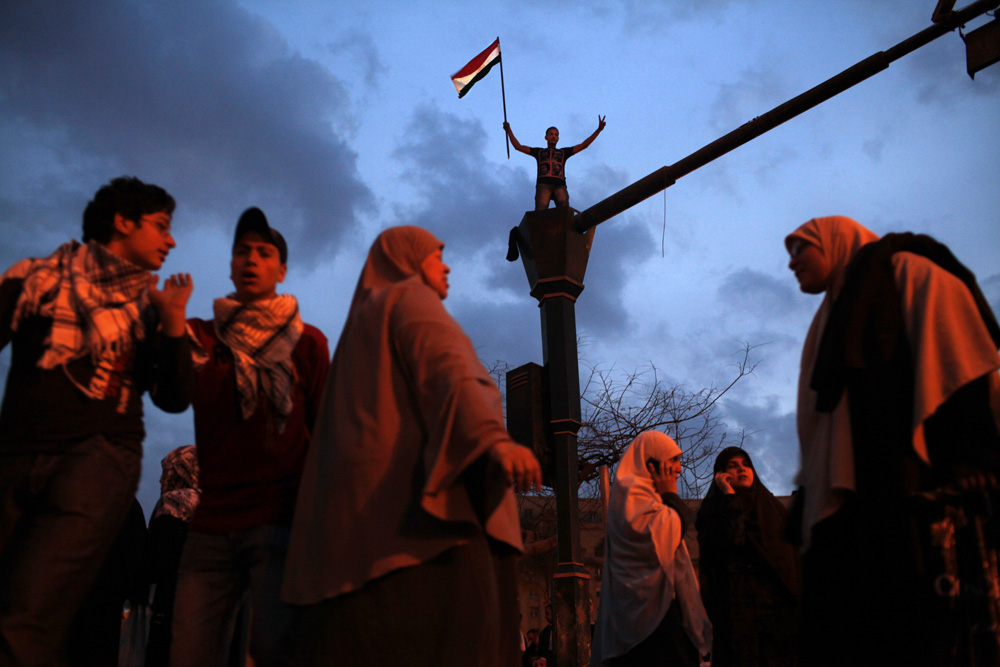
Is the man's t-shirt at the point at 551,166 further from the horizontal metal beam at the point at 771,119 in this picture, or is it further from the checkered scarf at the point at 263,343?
the checkered scarf at the point at 263,343

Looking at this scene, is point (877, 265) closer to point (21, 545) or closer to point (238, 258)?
point (238, 258)

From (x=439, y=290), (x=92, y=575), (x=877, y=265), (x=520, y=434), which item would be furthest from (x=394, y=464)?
(x=520, y=434)

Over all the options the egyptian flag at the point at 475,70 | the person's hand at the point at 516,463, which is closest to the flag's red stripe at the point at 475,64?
the egyptian flag at the point at 475,70

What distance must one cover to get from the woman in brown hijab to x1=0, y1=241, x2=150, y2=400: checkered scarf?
953 millimetres

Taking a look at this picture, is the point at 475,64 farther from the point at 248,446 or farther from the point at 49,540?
the point at 49,540

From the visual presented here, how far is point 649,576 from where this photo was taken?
6281 millimetres

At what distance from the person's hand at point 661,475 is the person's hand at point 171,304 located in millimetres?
4080

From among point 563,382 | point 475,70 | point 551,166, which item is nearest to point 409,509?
point 563,382

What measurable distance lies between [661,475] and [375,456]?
4.12 metres

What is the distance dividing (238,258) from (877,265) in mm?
2494

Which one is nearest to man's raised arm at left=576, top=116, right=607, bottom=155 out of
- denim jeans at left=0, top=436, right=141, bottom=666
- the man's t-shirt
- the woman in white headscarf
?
the man's t-shirt

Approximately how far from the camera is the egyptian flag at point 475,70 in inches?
421

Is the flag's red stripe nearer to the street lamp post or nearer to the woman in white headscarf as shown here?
the street lamp post

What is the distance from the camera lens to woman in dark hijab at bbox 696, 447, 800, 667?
6008 millimetres
